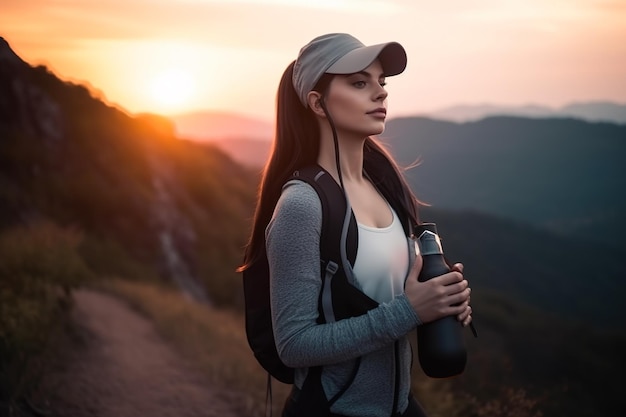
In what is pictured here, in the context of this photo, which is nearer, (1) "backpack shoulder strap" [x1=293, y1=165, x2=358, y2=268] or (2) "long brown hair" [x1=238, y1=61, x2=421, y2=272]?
(1) "backpack shoulder strap" [x1=293, y1=165, x2=358, y2=268]

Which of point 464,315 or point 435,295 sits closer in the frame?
point 435,295

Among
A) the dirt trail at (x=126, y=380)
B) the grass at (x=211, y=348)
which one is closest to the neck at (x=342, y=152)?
the grass at (x=211, y=348)

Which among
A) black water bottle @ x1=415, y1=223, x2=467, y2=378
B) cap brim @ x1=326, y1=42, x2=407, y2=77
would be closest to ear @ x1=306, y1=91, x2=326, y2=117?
cap brim @ x1=326, y1=42, x2=407, y2=77

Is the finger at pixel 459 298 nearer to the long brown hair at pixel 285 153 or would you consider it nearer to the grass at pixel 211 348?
the long brown hair at pixel 285 153

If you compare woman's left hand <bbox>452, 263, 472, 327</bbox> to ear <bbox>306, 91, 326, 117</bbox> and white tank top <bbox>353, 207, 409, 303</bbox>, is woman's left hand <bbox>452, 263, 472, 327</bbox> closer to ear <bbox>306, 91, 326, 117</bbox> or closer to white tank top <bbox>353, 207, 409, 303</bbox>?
white tank top <bbox>353, 207, 409, 303</bbox>

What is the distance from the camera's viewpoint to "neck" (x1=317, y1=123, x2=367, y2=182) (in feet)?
7.32

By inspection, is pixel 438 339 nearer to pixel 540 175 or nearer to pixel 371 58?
pixel 371 58

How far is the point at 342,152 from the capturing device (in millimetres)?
2258

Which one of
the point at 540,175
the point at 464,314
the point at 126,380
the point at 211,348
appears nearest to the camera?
the point at 464,314

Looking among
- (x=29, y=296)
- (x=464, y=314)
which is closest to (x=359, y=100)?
(x=464, y=314)

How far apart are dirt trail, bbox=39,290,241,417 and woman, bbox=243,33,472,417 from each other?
3.79 m

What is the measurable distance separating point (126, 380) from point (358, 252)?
508 centimetres

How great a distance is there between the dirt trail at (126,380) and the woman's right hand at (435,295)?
411 centimetres

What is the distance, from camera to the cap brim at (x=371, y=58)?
202 centimetres
